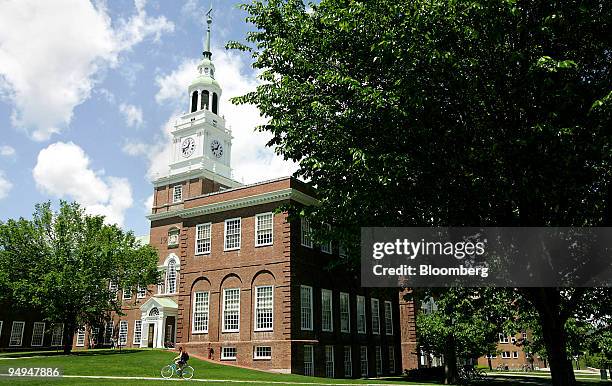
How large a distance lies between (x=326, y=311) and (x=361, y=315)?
19.2 ft

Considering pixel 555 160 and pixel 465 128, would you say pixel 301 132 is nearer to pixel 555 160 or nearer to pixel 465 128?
pixel 465 128

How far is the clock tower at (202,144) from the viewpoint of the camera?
53.3m

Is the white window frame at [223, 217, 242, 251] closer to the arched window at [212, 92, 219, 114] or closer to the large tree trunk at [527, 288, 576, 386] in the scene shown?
the large tree trunk at [527, 288, 576, 386]

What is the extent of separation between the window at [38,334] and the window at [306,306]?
117ft

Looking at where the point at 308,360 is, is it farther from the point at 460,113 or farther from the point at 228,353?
the point at 460,113

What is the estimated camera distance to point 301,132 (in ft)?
53.7

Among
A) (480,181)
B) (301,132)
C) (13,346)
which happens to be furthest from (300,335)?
(13,346)

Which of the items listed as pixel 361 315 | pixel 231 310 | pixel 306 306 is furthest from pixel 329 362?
pixel 231 310

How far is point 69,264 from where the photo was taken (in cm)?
3722

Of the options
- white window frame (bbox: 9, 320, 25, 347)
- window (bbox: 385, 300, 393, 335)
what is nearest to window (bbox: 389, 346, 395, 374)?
window (bbox: 385, 300, 393, 335)

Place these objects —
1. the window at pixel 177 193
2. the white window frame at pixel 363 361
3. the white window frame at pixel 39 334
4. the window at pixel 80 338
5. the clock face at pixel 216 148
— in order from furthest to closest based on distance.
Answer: the clock face at pixel 216 148 → the white window frame at pixel 39 334 → the window at pixel 177 193 → the window at pixel 80 338 → the white window frame at pixel 363 361

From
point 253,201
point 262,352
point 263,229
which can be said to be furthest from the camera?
point 253,201

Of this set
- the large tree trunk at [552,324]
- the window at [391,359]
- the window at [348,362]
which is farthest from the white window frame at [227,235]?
the large tree trunk at [552,324]

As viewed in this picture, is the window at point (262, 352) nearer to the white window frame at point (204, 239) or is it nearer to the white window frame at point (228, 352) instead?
the white window frame at point (228, 352)
